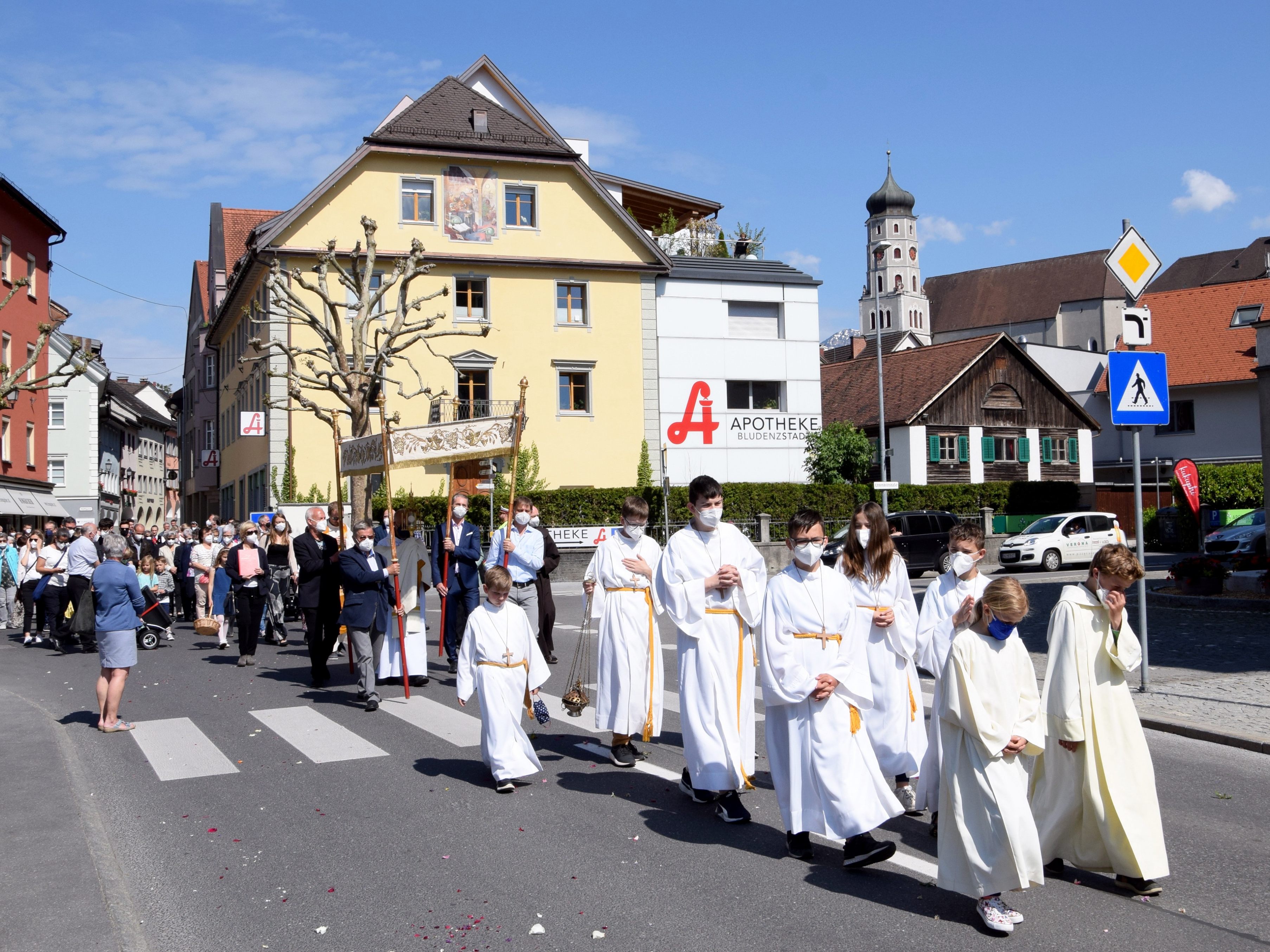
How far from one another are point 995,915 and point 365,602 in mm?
8126

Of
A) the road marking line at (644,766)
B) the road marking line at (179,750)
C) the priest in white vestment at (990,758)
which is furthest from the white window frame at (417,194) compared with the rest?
the priest in white vestment at (990,758)

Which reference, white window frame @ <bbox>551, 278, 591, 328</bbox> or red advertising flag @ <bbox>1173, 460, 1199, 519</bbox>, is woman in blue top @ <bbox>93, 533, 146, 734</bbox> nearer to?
red advertising flag @ <bbox>1173, 460, 1199, 519</bbox>

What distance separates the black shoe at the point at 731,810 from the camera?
7.00m

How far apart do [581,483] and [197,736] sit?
101ft

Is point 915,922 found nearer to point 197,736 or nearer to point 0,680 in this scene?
point 197,736

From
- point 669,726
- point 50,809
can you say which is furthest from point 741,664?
point 50,809

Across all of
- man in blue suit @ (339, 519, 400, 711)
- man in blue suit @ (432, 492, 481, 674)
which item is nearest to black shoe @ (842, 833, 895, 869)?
man in blue suit @ (339, 519, 400, 711)

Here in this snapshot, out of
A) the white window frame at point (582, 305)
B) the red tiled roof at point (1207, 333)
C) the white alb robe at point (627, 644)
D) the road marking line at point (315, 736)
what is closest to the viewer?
the white alb robe at point (627, 644)

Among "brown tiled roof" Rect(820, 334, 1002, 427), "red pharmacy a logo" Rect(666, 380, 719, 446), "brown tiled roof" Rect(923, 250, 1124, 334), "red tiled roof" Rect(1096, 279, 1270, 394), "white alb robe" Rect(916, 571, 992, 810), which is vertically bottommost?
"white alb robe" Rect(916, 571, 992, 810)

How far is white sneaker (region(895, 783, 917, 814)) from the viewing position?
7262 millimetres

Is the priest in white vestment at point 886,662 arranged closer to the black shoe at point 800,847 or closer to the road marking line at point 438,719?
the black shoe at point 800,847

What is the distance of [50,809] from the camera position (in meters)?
7.38

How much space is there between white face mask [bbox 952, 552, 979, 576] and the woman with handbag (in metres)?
13.0

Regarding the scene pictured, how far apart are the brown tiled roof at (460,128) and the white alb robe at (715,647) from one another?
3333 cm
